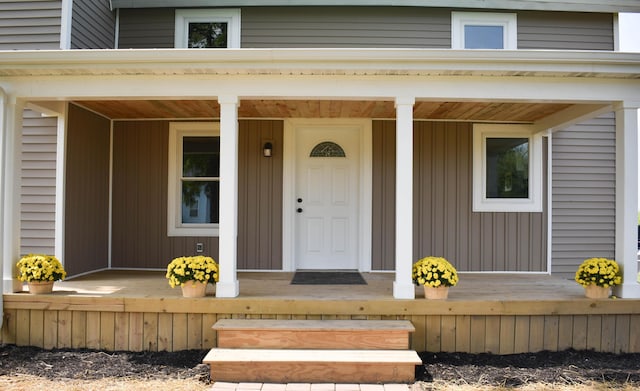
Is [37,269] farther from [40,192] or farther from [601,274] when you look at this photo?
[601,274]

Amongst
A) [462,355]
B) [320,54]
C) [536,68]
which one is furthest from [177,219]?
[536,68]

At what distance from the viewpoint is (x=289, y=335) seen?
3566 millimetres

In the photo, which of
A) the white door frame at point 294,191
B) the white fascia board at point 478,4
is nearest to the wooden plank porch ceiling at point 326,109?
the white door frame at point 294,191

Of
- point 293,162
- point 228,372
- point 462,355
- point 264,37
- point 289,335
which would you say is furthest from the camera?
point 264,37

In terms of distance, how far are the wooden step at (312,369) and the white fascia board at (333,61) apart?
237 centimetres

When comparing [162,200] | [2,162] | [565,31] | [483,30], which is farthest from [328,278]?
[565,31]

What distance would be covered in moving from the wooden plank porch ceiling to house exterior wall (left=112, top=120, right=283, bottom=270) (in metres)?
0.25

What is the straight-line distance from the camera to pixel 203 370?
358cm

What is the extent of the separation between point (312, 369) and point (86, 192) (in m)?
3.56

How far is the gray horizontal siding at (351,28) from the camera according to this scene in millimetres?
6086

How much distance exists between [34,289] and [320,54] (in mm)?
3361

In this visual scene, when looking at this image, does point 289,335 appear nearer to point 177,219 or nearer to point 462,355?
point 462,355

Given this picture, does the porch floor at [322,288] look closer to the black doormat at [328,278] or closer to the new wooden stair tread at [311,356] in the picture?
the black doormat at [328,278]

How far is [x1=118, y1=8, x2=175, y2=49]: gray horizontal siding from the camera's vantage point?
617 centimetres
